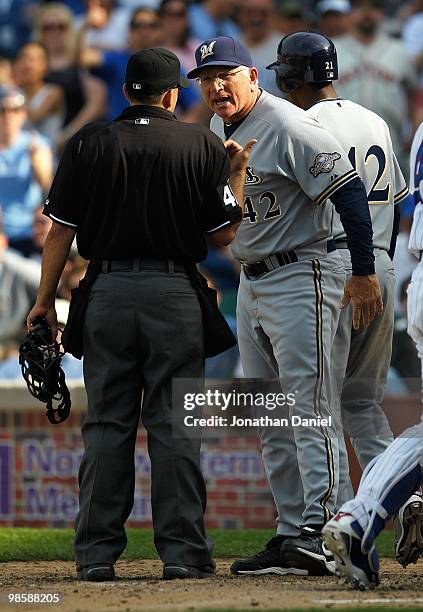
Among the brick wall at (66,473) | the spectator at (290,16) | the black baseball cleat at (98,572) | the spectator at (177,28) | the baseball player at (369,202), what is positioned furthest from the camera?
the spectator at (177,28)

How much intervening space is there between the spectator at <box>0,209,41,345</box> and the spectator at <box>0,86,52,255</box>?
239mm

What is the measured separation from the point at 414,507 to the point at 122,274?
155 centimetres

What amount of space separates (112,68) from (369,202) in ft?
18.3

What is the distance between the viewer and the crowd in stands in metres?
10.3

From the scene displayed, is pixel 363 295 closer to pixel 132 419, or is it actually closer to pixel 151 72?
pixel 132 419

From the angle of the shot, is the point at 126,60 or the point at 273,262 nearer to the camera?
the point at 273,262

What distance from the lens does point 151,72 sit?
504 centimetres

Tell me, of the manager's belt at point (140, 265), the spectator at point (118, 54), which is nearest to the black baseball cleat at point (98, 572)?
the manager's belt at point (140, 265)

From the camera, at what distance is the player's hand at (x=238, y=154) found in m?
5.25

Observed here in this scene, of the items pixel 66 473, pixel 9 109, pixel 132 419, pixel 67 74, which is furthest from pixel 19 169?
pixel 132 419

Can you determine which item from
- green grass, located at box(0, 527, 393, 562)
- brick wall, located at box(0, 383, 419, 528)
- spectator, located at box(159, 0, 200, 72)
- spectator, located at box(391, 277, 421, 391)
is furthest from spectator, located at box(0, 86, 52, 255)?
green grass, located at box(0, 527, 393, 562)

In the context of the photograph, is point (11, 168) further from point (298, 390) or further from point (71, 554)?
point (298, 390)

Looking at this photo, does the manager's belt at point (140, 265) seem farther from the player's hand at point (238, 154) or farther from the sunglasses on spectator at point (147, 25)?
the sunglasses on spectator at point (147, 25)

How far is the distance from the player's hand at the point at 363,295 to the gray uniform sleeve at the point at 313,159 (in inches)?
15.2
